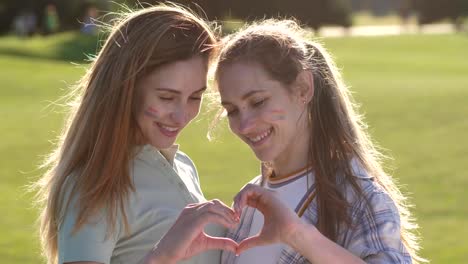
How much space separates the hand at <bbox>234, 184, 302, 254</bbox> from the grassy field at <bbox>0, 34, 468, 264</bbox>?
3.98 feet

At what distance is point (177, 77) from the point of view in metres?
3.54

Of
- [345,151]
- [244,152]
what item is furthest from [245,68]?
[244,152]

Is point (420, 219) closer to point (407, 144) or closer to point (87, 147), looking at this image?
point (407, 144)

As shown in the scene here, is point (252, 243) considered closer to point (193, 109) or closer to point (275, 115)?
point (275, 115)

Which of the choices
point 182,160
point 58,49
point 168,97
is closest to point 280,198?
point 168,97

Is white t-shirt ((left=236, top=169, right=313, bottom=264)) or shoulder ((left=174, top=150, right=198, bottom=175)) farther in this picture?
shoulder ((left=174, top=150, right=198, bottom=175))

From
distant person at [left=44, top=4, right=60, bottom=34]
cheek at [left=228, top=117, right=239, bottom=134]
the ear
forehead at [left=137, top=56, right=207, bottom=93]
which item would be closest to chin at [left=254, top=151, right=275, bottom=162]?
cheek at [left=228, top=117, right=239, bottom=134]

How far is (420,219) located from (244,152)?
5355 mm

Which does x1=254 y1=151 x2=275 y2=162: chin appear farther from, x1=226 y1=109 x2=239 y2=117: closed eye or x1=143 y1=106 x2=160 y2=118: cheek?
x1=143 y1=106 x2=160 y2=118: cheek

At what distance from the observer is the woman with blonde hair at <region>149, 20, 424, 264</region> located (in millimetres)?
3277

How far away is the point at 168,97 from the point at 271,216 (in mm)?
701

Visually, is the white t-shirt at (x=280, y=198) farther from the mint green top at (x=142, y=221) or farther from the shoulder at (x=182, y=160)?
the shoulder at (x=182, y=160)

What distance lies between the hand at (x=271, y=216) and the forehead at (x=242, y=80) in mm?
447

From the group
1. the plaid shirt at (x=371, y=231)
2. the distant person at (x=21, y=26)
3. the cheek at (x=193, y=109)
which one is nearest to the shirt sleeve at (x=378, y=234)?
the plaid shirt at (x=371, y=231)
